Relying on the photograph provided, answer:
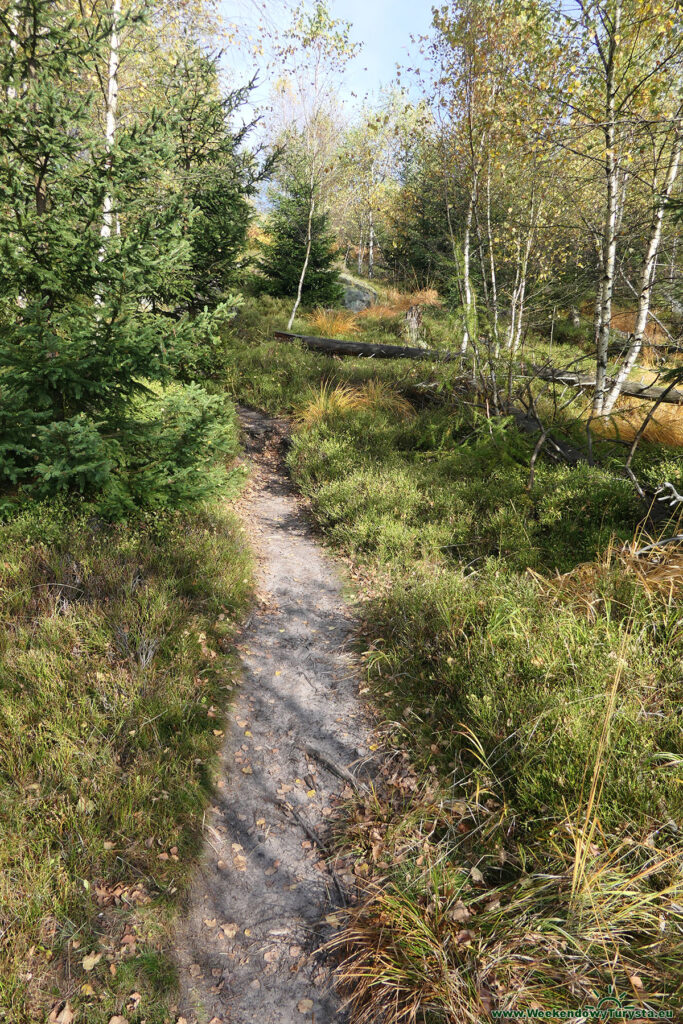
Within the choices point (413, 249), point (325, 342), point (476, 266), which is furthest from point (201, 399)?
point (413, 249)

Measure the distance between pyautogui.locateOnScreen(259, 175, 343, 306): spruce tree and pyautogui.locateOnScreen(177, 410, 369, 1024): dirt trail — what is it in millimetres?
14256

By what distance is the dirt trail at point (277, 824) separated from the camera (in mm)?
2387

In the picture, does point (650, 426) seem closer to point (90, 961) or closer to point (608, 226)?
point (608, 226)

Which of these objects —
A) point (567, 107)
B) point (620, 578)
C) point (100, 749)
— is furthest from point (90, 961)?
point (567, 107)

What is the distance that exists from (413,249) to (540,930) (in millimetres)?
21861

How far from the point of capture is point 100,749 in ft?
10.4

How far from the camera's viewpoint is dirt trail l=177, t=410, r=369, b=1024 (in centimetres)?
239

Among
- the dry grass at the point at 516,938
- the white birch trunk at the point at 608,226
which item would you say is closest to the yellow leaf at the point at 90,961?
the dry grass at the point at 516,938

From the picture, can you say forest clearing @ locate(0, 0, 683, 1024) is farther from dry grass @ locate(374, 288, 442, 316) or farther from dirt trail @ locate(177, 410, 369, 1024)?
dry grass @ locate(374, 288, 442, 316)

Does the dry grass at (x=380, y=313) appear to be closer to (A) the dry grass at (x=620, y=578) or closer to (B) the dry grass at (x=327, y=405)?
(B) the dry grass at (x=327, y=405)

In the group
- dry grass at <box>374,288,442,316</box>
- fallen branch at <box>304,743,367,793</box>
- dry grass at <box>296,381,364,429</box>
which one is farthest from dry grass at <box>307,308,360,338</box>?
fallen branch at <box>304,743,367,793</box>

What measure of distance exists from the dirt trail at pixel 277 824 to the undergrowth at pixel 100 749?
171 mm

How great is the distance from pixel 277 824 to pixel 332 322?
1453 cm

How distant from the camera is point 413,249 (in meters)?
20.1
